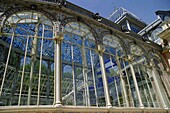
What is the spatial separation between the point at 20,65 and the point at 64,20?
7162 mm

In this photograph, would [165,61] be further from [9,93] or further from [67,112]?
[9,93]

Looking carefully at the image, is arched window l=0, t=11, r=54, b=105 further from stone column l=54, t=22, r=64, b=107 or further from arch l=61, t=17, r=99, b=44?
stone column l=54, t=22, r=64, b=107

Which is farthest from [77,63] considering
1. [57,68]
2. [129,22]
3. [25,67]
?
[129,22]

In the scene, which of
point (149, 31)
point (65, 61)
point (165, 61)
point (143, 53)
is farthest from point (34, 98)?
point (149, 31)

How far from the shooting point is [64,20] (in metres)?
7.66

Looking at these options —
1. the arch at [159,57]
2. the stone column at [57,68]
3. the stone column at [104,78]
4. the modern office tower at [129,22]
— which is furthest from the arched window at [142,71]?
the modern office tower at [129,22]

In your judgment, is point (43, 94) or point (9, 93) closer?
Answer: point (9, 93)

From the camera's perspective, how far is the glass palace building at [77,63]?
6152mm

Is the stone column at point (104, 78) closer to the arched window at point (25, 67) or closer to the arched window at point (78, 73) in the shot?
the arched window at point (78, 73)

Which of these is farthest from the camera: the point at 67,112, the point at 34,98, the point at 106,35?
the point at 34,98

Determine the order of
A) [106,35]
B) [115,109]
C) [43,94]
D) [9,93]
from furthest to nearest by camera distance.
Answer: [43,94], [9,93], [106,35], [115,109]

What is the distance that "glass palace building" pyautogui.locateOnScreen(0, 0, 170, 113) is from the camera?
6.15m

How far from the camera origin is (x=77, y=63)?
14141 mm

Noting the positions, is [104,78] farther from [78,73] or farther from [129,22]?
[129,22]
